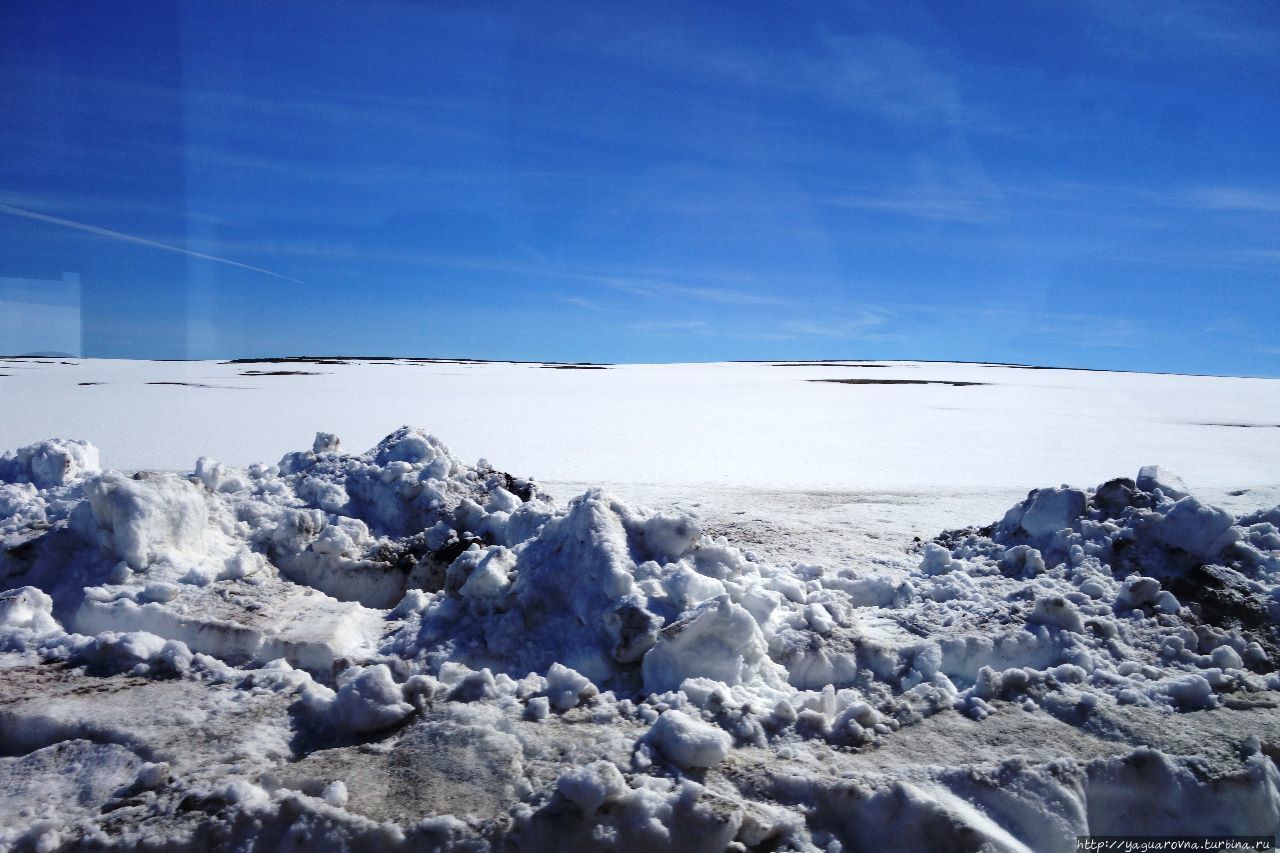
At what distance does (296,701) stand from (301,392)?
54.1 feet

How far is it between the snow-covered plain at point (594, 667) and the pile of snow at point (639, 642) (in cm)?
1

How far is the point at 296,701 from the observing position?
258 centimetres

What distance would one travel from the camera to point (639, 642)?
112 inches

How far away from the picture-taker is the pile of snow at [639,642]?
7.27 ft

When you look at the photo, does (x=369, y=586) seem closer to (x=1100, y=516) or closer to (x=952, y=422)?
(x=1100, y=516)

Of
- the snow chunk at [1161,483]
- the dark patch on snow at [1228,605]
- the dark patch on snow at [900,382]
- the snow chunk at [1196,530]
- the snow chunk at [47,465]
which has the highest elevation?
the dark patch on snow at [900,382]

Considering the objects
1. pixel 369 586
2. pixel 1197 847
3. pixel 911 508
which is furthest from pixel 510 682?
Answer: pixel 911 508

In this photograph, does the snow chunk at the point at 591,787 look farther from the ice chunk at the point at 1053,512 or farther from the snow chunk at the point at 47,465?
the snow chunk at the point at 47,465

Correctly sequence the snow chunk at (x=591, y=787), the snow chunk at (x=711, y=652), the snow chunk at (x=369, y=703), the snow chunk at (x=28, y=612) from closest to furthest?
the snow chunk at (x=591, y=787), the snow chunk at (x=369, y=703), the snow chunk at (x=711, y=652), the snow chunk at (x=28, y=612)

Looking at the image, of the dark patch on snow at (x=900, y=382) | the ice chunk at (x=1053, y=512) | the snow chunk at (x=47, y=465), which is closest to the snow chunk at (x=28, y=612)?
the snow chunk at (x=47, y=465)

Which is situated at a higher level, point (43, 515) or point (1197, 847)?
point (43, 515)

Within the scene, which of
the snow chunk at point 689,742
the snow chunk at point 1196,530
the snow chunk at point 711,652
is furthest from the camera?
the snow chunk at point 1196,530

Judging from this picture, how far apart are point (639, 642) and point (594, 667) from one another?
0.61ft

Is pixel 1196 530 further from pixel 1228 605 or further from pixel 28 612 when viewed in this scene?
pixel 28 612
